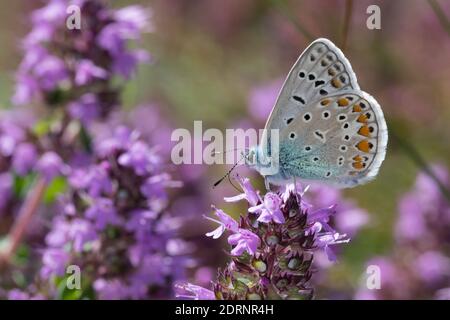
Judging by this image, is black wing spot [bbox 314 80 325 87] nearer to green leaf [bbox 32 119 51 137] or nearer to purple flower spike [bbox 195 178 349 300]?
purple flower spike [bbox 195 178 349 300]

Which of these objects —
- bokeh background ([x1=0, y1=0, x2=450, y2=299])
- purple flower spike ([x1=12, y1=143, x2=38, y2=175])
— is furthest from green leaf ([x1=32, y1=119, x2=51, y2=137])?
bokeh background ([x1=0, y1=0, x2=450, y2=299])

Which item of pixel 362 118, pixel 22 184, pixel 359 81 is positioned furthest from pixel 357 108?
pixel 359 81

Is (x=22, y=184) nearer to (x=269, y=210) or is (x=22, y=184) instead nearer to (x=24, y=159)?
(x=24, y=159)

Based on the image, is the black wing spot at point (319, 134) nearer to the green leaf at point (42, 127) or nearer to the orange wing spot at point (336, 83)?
the orange wing spot at point (336, 83)

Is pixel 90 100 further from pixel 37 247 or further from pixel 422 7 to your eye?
pixel 422 7

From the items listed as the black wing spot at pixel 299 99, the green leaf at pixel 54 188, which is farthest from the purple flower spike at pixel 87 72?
the black wing spot at pixel 299 99

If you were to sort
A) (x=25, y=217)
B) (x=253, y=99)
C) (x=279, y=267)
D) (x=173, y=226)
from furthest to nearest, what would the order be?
1. (x=253, y=99)
2. (x=25, y=217)
3. (x=173, y=226)
4. (x=279, y=267)
